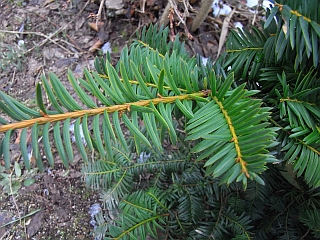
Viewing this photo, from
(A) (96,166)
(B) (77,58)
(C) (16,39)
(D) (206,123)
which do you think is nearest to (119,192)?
(A) (96,166)

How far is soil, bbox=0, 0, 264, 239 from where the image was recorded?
1329 millimetres

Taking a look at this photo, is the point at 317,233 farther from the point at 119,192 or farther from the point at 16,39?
the point at 16,39

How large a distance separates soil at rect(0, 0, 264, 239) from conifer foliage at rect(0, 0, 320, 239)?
0.92 feet

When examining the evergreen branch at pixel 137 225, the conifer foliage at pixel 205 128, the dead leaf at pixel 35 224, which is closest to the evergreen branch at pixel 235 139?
the conifer foliage at pixel 205 128

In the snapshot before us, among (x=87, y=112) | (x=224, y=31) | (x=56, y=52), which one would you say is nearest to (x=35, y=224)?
(x=56, y=52)

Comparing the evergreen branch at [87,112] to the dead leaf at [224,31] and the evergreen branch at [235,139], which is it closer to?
the evergreen branch at [235,139]

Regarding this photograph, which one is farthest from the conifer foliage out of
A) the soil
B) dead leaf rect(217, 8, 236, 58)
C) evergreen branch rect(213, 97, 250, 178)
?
dead leaf rect(217, 8, 236, 58)

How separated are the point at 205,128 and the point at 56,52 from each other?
1.27m

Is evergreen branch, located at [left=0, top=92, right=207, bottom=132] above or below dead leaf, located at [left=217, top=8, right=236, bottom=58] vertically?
above

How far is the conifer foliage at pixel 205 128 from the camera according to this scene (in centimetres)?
54

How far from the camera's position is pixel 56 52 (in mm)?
1653

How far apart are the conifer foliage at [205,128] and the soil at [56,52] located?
280 mm

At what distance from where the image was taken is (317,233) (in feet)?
3.02

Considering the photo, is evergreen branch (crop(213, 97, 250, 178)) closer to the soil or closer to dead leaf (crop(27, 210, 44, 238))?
the soil
